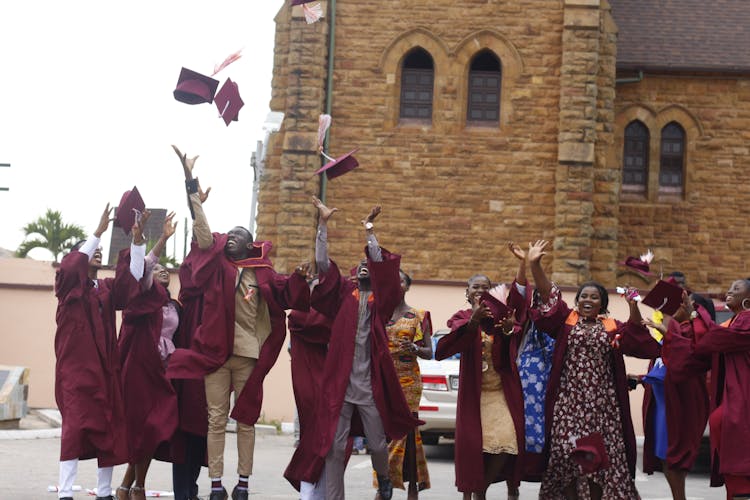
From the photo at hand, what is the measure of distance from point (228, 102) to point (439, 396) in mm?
5711

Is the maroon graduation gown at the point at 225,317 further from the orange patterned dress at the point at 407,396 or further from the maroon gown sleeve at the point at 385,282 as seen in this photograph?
the orange patterned dress at the point at 407,396

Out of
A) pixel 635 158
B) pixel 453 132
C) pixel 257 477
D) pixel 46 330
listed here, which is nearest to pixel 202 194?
pixel 257 477

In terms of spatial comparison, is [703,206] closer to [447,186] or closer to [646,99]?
[646,99]

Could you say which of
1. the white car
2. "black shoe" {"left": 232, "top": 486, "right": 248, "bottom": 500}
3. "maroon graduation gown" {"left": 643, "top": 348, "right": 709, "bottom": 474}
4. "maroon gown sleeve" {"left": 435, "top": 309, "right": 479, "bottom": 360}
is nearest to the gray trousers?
"black shoe" {"left": 232, "top": 486, "right": 248, "bottom": 500}

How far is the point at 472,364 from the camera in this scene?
34.6ft

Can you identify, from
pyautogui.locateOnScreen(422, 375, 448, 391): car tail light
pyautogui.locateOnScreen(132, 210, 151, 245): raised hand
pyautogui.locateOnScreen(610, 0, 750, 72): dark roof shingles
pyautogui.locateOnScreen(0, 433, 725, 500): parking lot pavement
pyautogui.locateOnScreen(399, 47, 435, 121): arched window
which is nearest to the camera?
pyautogui.locateOnScreen(132, 210, 151, 245): raised hand

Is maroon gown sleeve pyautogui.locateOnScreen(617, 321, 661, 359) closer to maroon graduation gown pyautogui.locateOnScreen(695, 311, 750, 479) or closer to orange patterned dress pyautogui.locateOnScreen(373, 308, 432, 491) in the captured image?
maroon graduation gown pyautogui.locateOnScreen(695, 311, 750, 479)

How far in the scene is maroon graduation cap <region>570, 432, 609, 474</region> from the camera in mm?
9836

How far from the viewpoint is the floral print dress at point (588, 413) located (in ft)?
32.9

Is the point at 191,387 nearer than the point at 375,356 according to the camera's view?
No

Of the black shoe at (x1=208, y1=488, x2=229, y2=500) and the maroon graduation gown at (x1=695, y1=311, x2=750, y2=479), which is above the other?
the maroon graduation gown at (x1=695, y1=311, x2=750, y2=479)

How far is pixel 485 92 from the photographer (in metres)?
24.9

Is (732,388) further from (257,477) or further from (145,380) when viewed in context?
(257,477)

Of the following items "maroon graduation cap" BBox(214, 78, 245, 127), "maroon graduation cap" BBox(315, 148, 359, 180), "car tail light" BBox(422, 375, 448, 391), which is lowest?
"car tail light" BBox(422, 375, 448, 391)
